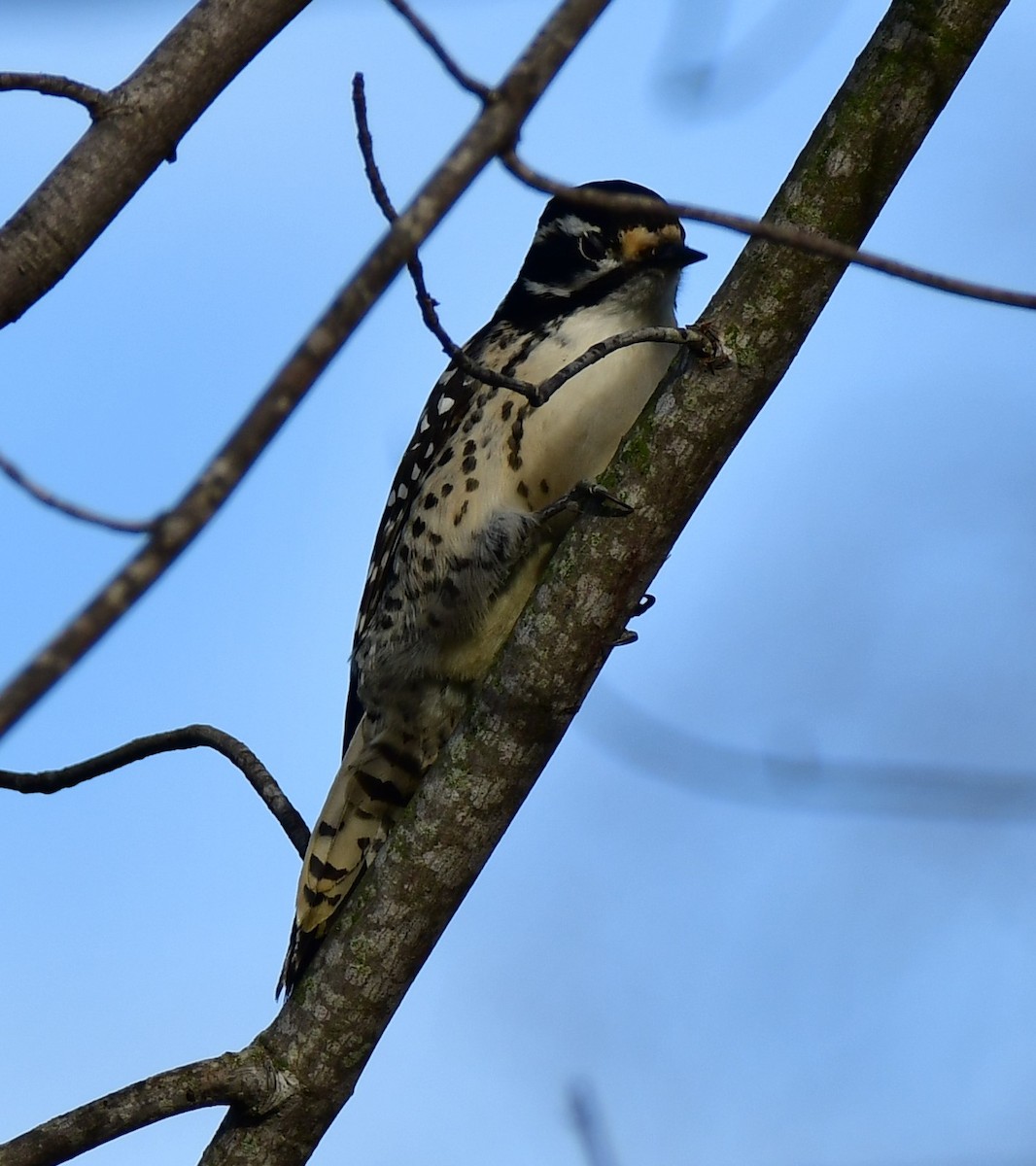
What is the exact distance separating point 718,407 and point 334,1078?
1.70 meters

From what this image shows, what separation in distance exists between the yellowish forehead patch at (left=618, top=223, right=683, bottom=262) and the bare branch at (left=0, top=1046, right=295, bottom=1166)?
262cm

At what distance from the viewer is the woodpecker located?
4664 millimetres

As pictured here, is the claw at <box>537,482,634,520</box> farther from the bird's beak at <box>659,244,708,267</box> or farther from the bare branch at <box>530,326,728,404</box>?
the bird's beak at <box>659,244,708,267</box>

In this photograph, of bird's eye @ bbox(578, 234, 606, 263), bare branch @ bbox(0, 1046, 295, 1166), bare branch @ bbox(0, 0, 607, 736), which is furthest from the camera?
bird's eye @ bbox(578, 234, 606, 263)

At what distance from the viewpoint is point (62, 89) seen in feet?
11.1

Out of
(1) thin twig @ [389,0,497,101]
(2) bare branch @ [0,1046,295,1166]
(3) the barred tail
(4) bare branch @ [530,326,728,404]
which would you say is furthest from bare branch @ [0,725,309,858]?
(1) thin twig @ [389,0,497,101]

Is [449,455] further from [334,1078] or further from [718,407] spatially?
[334,1078]

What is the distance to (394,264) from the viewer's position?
1695 millimetres

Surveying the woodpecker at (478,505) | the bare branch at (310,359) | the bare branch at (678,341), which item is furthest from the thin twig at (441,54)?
the woodpecker at (478,505)

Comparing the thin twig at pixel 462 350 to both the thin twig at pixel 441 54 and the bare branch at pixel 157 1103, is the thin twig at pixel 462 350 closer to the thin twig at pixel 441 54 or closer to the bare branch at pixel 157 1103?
the thin twig at pixel 441 54

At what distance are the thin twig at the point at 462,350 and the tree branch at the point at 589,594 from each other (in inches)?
3.8

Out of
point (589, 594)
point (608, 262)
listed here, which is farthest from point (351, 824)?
point (608, 262)

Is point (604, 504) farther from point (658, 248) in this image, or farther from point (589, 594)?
point (658, 248)

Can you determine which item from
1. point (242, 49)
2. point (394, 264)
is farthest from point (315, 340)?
point (242, 49)
